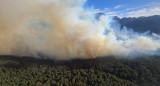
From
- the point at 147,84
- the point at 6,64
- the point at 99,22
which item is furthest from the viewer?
the point at 99,22

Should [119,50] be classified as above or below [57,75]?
above

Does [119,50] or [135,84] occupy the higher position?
[119,50]

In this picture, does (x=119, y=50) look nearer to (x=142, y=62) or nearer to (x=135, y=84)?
(x=142, y=62)

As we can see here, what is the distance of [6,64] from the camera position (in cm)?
12156

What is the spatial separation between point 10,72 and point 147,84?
310ft

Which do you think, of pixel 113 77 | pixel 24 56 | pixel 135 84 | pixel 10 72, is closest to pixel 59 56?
pixel 24 56

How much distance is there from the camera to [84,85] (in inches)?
3191

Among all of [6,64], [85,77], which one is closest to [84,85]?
[85,77]

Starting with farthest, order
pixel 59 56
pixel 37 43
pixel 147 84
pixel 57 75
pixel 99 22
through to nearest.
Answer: pixel 37 43, pixel 59 56, pixel 99 22, pixel 57 75, pixel 147 84

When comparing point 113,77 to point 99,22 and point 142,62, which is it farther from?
point 99,22

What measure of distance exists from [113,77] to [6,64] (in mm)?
94362

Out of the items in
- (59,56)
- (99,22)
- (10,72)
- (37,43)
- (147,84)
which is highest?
(99,22)

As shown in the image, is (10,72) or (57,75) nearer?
(57,75)

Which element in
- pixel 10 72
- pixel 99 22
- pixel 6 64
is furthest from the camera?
pixel 99 22
